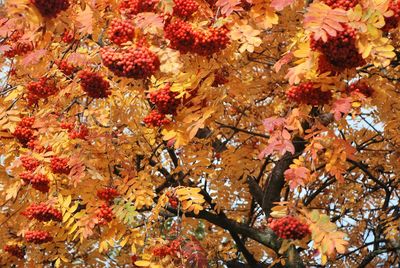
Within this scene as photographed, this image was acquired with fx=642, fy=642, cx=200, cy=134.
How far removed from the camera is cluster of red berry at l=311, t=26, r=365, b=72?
338cm

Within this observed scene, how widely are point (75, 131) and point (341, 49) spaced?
9.72ft

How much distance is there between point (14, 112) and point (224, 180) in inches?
117

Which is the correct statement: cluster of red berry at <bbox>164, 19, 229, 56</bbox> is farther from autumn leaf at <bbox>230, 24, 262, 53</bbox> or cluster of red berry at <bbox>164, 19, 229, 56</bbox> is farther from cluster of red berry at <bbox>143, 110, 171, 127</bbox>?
cluster of red berry at <bbox>143, 110, 171, 127</bbox>

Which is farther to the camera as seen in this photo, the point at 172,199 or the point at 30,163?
the point at 172,199

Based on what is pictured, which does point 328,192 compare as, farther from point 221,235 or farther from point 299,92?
point 299,92

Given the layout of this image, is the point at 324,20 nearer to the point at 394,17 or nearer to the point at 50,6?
the point at 394,17

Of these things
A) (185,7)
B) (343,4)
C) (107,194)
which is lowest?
(107,194)

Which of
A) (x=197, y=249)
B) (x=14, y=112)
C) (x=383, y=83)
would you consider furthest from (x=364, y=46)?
(x=14, y=112)

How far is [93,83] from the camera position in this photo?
4672 millimetres

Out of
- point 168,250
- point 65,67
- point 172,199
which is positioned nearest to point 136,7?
point 65,67

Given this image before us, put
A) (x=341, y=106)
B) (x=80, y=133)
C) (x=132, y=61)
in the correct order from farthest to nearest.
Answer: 1. (x=80, y=133)
2. (x=341, y=106)
3. (x=132, y=61)

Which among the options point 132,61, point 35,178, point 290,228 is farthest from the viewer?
point 35,178

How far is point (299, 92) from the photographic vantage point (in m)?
3.89

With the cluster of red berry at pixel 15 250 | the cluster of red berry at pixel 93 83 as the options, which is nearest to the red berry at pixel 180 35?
the cluster of red berry at pixel 93 83
